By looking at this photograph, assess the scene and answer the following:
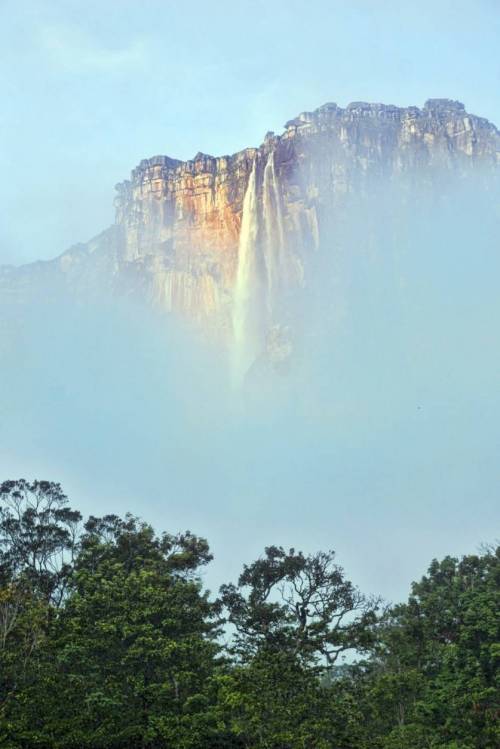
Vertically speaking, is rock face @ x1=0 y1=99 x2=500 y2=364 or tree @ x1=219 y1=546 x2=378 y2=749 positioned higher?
rock face @ x1=0 y1=99 x2=500 y2=364

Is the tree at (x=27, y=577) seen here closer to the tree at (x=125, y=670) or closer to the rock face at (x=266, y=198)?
the tree at (x=125, y=670)

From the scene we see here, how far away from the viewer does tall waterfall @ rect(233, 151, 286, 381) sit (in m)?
108

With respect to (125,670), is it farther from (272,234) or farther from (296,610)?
(272,234)

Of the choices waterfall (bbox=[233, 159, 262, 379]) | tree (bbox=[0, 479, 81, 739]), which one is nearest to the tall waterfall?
waterfall (bbox=[233, 159, 262, 379])

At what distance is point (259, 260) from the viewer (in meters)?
109

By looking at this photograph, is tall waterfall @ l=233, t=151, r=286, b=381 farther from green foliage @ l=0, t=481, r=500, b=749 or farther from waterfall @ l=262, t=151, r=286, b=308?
green foliage @ l=0, t=481, r=500, b=749

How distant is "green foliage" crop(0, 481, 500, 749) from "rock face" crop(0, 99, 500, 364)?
231ft

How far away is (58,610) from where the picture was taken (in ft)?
108

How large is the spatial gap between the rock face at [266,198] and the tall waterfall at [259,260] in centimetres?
15

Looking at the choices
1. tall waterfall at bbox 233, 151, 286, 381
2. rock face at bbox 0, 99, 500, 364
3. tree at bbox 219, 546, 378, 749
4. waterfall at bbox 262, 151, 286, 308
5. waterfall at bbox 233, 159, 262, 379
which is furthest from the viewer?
waterfall at bbox 233, 159, 262, 379

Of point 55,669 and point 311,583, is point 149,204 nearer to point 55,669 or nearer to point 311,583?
point 311,583

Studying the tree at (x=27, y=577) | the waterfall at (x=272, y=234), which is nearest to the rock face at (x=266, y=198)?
the waterfall at (x=272, y=234)

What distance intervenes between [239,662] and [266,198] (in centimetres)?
8325

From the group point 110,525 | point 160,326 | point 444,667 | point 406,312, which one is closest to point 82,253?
point 160,326
